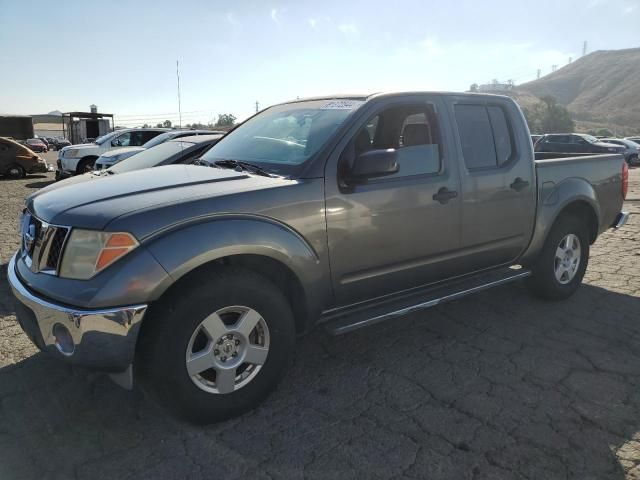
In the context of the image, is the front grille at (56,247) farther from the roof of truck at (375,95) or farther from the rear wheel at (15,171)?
the rear wheel at (15,171)

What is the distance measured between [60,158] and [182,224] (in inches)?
569

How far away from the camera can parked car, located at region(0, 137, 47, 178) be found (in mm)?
17406

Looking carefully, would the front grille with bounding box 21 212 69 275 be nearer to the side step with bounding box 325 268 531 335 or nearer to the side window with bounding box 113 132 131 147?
the side step with bounding box 325 268 531 335

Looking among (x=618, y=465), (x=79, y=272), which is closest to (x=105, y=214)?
(x=79, y=272)

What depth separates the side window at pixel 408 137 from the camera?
3459 mm

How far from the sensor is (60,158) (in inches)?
588

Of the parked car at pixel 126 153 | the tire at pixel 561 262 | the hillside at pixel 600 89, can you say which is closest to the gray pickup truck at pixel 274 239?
the tire at pixel 561 262

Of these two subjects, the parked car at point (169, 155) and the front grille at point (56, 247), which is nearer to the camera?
the front grille at point (56, 247)

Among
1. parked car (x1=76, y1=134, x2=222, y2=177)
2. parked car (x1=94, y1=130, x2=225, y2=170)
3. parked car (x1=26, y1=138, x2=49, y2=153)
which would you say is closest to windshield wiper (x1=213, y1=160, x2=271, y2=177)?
parked car (x1=76, y1=134, x2=222, y2=177)

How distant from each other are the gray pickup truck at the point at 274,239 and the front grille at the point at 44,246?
0.01 metres

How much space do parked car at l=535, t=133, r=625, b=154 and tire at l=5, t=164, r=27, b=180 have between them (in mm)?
21054

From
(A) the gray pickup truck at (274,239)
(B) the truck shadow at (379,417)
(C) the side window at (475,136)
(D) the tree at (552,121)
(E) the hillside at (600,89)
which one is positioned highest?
(E) the hillside at (600,89)

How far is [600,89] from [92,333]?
157m

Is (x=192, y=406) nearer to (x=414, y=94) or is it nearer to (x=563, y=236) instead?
(x=414, y=94)
